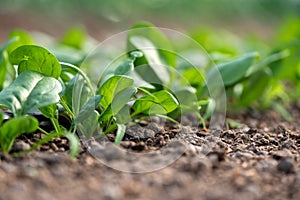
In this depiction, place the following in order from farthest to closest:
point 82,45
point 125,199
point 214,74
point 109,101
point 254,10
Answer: point 254,10 < point 82,45 < point 214,74 < point 109,101 < point 125,199

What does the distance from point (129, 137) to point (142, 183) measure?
1.44 ft

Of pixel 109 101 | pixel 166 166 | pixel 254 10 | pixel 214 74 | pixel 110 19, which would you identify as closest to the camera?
pixel 166 166

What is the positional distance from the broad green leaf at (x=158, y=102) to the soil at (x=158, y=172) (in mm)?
89

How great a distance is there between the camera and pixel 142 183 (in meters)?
1.33

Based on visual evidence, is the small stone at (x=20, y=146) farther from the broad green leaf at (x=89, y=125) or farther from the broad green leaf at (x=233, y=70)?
the broad green leaf at (x=233, y=70)

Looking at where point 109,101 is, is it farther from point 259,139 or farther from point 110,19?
point 110,19

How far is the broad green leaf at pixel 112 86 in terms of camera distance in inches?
66.3

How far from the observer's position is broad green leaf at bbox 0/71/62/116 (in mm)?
1489

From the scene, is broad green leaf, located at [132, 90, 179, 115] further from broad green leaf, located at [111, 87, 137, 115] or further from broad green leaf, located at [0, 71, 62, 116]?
broad green leaf, located at [0, 71, 62, 116]

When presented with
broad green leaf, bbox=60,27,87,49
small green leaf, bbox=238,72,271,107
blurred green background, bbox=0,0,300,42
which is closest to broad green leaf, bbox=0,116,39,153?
small green leaf, bbox=238,72,271,107

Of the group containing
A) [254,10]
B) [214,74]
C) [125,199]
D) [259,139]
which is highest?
[254,10]

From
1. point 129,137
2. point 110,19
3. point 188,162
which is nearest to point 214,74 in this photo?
point 129,137

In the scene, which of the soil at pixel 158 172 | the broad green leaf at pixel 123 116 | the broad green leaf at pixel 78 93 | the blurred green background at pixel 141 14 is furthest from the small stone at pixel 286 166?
the blurred green background at pixel 141 14

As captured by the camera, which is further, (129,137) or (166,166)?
(129,137)
